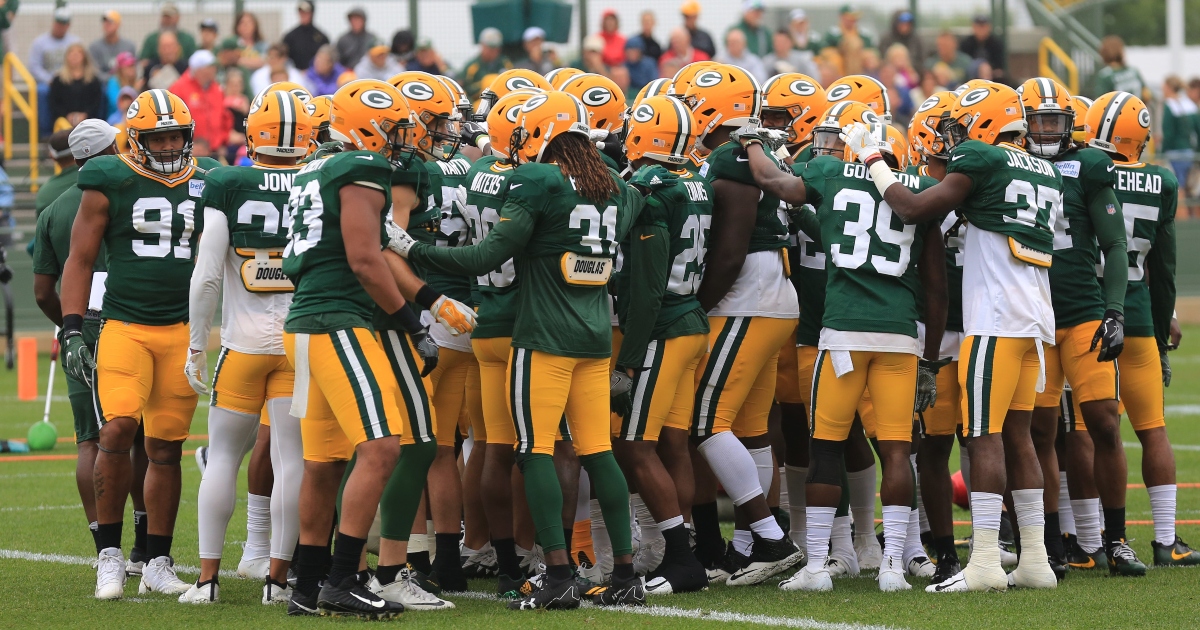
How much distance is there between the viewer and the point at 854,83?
27.2 ft

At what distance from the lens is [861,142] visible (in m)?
6.89

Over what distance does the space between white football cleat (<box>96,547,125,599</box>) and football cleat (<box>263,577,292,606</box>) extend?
72 centimetres

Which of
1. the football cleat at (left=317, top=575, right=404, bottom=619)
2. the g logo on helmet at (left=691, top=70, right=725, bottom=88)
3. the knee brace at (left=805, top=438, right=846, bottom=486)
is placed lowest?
the football cleat at (left=317, top=575, right=404, bottom=619)

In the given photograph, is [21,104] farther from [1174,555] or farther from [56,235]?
[1174,555]

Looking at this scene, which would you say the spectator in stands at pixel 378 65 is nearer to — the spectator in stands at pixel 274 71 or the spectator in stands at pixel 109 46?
the spectator in stands at pixel 274 71

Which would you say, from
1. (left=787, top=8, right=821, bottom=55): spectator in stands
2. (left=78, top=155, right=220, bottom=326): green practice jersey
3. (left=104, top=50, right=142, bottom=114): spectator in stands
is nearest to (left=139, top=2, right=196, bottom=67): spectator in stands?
(left=104, top=50, right=142, bottom=114): spectator in stands

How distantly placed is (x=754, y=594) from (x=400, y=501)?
1655mm

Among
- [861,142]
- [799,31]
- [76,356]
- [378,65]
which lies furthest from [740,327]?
[799,31]

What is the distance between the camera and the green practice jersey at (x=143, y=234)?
690 centimetres

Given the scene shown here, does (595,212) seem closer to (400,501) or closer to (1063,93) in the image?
(400,501)

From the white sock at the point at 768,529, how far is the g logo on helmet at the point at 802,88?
7.60 ft

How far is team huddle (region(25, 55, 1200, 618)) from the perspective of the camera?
6.30m

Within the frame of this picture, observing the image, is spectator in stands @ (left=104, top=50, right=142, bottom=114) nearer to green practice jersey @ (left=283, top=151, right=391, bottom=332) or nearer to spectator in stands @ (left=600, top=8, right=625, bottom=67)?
spectator in stands @ (left=600, top=8, right=625, bottom=67)

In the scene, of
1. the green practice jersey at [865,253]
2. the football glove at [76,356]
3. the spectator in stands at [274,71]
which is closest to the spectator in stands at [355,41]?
the spectator in stands at [274,71]
